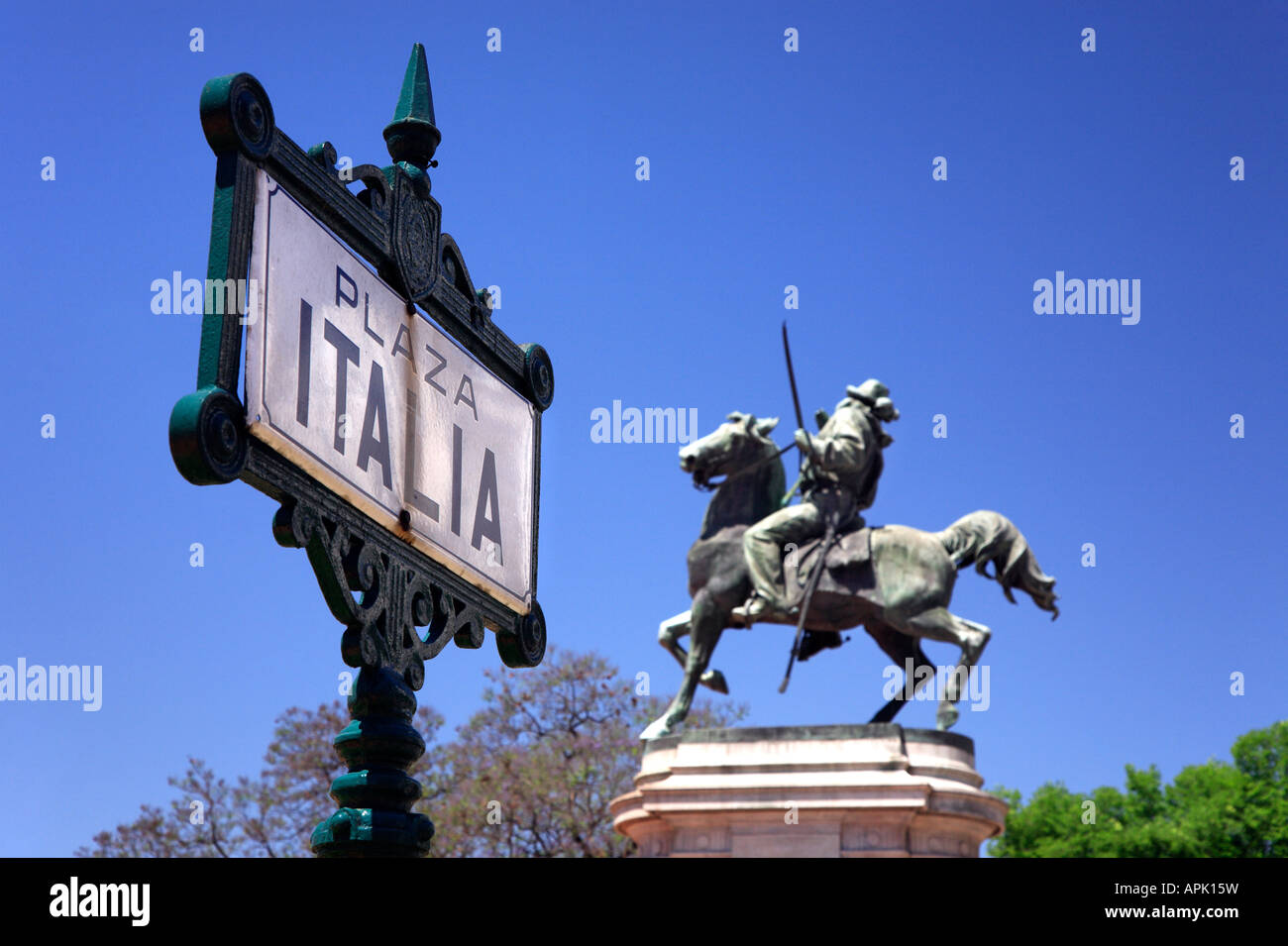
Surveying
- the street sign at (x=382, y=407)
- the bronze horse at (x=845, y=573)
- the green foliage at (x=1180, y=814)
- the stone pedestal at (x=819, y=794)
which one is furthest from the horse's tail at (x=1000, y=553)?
the green foliage at (x=1180, y=814)

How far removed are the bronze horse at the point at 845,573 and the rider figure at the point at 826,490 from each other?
22 cm

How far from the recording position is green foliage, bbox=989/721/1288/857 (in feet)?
133

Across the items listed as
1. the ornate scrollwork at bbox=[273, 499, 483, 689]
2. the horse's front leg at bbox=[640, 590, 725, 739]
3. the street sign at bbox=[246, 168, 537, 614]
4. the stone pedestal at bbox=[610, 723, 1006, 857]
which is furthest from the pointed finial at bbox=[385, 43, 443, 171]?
the horse's front leg at bbox=[640, 590, 725, 739]

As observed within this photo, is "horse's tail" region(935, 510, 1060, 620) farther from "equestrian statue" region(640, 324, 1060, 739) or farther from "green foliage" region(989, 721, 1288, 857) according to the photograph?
"green foliage" region(989, 721, 1288, 857)

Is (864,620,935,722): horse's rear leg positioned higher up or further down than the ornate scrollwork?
higher up

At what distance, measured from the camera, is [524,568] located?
3793 millimetres

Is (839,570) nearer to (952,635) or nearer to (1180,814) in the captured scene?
(952,635)

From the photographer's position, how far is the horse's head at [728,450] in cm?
1884

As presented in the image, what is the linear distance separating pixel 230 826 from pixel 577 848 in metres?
5.68

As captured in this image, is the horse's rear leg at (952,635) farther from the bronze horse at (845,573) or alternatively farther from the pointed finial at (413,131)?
the pointed finial at (413,131)

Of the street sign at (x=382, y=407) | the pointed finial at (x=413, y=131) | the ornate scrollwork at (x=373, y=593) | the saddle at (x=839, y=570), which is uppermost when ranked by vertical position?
the saddle at (x=839, y=570)

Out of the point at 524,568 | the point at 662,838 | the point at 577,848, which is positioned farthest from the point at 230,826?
the point at 524,568

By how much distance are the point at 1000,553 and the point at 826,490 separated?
2.01 metres

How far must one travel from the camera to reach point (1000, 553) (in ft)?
61.3
